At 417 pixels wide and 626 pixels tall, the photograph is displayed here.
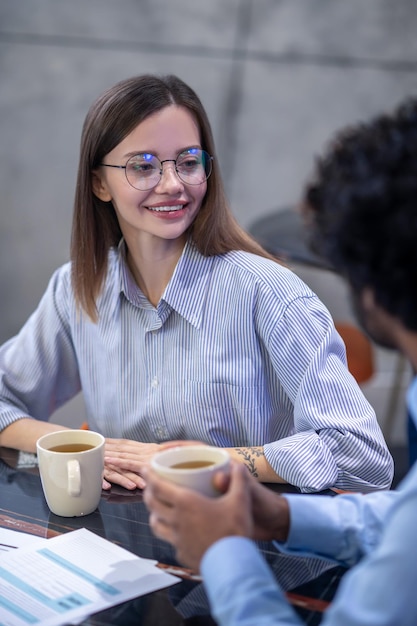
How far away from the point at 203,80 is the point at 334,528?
2770 millimetres

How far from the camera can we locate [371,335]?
1022 mm

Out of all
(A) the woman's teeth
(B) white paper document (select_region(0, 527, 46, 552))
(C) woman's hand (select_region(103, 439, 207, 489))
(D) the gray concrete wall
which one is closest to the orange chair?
(D) the gray concrete wall

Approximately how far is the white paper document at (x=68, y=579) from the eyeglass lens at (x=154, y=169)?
748 mm

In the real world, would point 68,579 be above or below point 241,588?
below

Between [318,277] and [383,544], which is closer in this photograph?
[383,544]

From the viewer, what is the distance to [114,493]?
4.82ft

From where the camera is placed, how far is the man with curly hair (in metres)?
0.87

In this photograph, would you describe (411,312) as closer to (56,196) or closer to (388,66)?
(56,196)

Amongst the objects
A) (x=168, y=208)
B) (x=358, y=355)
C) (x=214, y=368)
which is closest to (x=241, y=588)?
(x=214, y=368)

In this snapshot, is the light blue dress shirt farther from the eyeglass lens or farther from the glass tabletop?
the eyeglass lens

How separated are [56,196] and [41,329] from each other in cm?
181

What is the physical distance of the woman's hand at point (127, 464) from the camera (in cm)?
149

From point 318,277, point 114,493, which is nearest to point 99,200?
point 114,493

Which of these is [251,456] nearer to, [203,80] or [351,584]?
[351,584]
